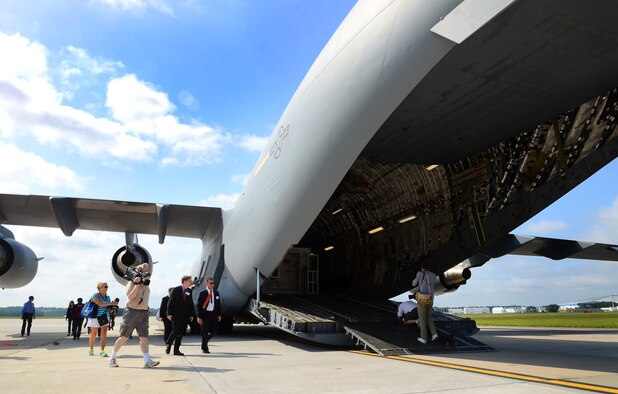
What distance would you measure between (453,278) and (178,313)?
1076 cm

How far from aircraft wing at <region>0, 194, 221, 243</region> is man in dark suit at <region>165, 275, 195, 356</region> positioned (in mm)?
5877

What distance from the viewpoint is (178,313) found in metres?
8.20

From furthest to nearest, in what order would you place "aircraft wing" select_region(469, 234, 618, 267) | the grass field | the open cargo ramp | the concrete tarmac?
the grass field, "aircraft wing" select_region(469, 234, 618, 267), the open cargo ramp, the concrete tarmac

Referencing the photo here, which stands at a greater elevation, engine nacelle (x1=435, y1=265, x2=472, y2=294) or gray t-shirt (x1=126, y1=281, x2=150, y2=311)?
engine nacelle (x1=435, y1=265, x2=472, y2=294)

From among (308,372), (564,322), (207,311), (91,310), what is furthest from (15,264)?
(564,322)

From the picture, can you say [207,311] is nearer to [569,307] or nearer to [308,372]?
[308,372]

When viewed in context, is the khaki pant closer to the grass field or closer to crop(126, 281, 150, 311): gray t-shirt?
crop(126, 281, 150, 311): gray t-shirt

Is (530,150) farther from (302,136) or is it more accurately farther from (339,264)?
(339,264)

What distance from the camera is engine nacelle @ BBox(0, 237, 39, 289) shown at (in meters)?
13.4

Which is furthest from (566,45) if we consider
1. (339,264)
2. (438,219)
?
→ (339,264)

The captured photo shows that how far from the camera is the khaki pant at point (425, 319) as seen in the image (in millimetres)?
8719

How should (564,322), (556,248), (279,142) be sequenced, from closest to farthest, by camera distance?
(279,142) → (556,248) → (564,322)

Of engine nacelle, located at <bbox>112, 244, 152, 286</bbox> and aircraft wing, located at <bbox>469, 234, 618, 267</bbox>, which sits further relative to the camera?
engine nacelle, located at <bbox>112, 244, 152, 286</bbox>

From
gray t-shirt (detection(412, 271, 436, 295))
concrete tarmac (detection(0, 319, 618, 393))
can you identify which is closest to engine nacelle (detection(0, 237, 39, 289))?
concrete tarmac (detection(0, 319, 618, 393))
